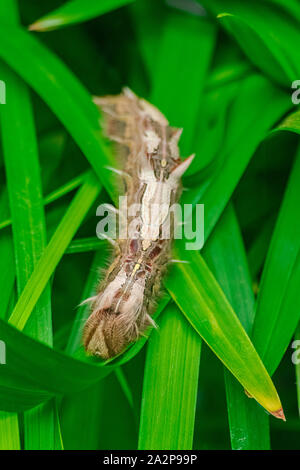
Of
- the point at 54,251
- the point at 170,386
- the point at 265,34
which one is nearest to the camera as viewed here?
the point at 170,386

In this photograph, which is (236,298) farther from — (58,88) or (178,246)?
(58,88)

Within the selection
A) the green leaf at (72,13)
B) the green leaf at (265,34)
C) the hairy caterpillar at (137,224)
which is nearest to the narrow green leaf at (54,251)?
the hairy caterpillar at (137,224)

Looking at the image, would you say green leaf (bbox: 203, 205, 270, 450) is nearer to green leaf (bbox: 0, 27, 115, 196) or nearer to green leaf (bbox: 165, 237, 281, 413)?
green leaf (bbox: 165, 237, 281, 413)

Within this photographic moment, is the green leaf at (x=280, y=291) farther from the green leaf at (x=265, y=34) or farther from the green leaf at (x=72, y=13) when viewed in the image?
the green leaf at (x=72, y=13)

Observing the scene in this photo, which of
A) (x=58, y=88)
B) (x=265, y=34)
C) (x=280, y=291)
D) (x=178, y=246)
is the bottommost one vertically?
(x=280, y=291)

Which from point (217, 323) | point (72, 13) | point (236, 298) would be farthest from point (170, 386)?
point (72, 13)

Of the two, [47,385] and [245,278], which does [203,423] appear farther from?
[47,385]
